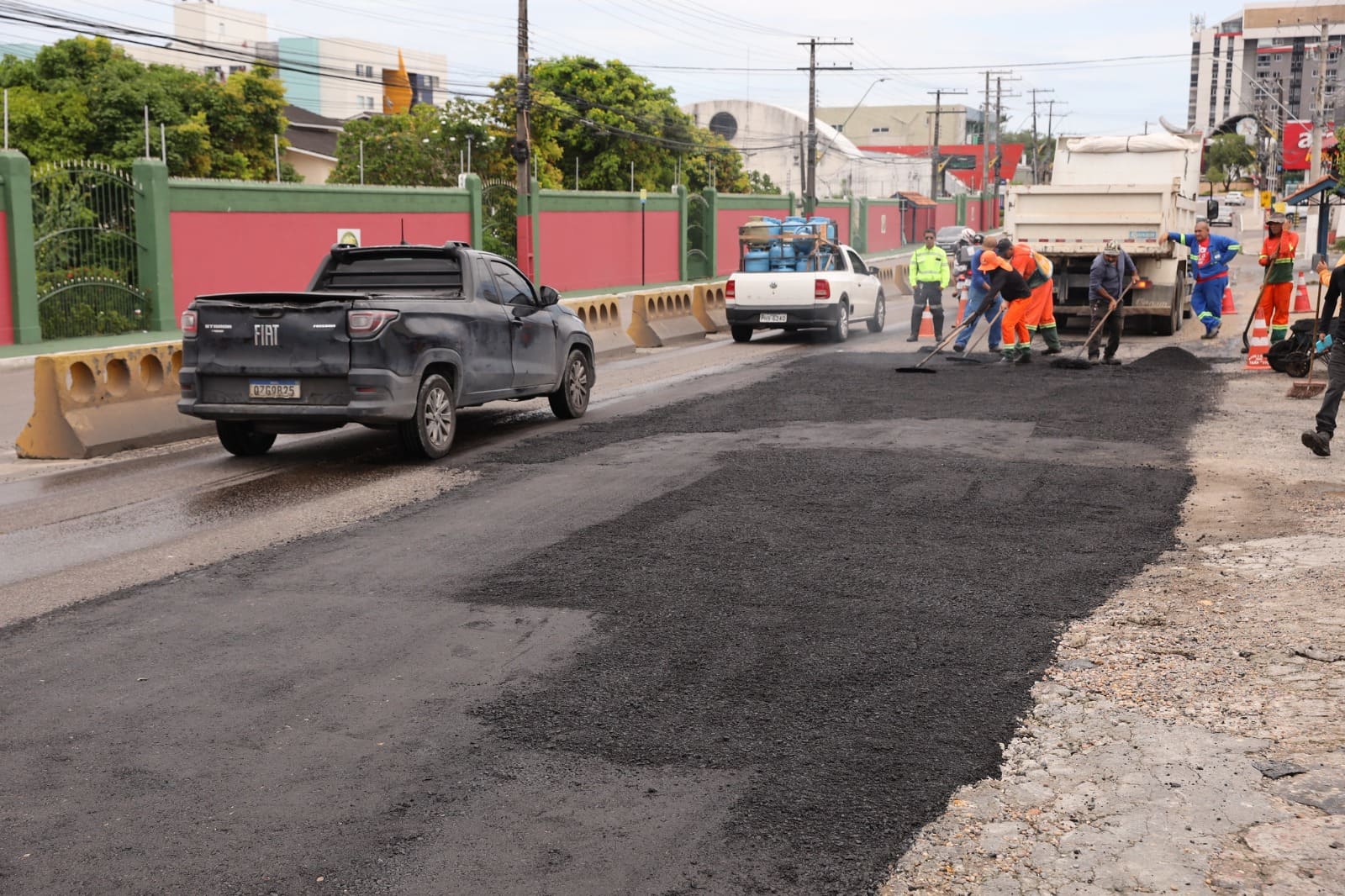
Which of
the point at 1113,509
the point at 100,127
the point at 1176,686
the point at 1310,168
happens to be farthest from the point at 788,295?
the point at 1310,168

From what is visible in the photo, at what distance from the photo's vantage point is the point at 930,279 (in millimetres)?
21609

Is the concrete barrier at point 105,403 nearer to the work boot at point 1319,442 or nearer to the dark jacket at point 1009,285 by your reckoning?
the work boot at point 1319,442

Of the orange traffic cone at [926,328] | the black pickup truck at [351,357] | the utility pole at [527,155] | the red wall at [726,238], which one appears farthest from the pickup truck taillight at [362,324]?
the red wall at [726,238]

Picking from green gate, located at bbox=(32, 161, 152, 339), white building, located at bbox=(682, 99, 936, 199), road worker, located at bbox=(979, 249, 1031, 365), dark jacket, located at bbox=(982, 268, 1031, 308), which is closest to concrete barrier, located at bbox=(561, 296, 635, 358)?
road worker, located at bbox=(979, 249, 1031, 365)

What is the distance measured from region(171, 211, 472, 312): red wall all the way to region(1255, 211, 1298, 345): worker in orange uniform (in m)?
15.9

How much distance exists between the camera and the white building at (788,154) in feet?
282

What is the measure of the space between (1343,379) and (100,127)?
1525 inches

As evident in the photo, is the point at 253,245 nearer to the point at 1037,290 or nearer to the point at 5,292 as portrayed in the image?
the point at 5,292

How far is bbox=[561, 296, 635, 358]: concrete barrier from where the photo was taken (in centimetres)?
2119

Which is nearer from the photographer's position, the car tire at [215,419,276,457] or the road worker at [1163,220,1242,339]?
the car tire at [215,419,276,457]

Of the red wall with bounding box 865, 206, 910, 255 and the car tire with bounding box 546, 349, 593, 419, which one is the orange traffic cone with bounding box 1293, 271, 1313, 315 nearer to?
the car tire with bounding box 546, 349, 593, 419

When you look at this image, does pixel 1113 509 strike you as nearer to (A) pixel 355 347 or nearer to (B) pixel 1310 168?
(A) pixel 355 347

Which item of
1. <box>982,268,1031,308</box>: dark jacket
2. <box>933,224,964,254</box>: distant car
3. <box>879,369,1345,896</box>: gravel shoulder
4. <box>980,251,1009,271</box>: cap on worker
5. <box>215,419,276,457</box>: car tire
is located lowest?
<box>879,369,1345,896</box>: gravel shoulder

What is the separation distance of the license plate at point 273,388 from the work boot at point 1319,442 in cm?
778
